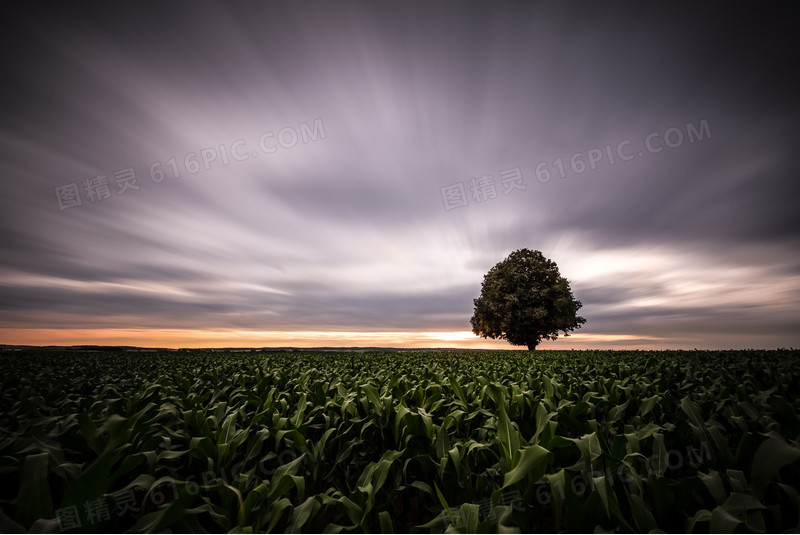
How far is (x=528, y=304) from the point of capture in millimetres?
31125

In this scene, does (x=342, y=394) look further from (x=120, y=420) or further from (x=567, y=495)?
(x=567, y=495)

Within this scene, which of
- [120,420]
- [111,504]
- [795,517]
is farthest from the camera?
[120,420]

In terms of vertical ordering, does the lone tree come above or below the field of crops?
above

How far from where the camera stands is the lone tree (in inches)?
1214

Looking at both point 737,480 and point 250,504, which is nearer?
point 250,504

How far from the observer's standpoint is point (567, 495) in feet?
5.90

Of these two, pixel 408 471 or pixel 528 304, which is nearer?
pixel 408 471

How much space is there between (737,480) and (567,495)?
1.37 m

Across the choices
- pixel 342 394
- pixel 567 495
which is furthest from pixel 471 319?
pixel 567 495

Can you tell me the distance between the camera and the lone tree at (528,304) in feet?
101

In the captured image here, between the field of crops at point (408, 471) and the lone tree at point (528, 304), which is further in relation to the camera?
the lone tree at point (528, 304)

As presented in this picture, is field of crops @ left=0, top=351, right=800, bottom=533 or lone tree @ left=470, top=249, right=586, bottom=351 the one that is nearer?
field of crops @ left=0, top=351, right=800, bottom=533

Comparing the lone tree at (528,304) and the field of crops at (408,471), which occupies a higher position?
the lone tree at (528,304)

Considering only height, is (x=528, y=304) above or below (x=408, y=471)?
above
